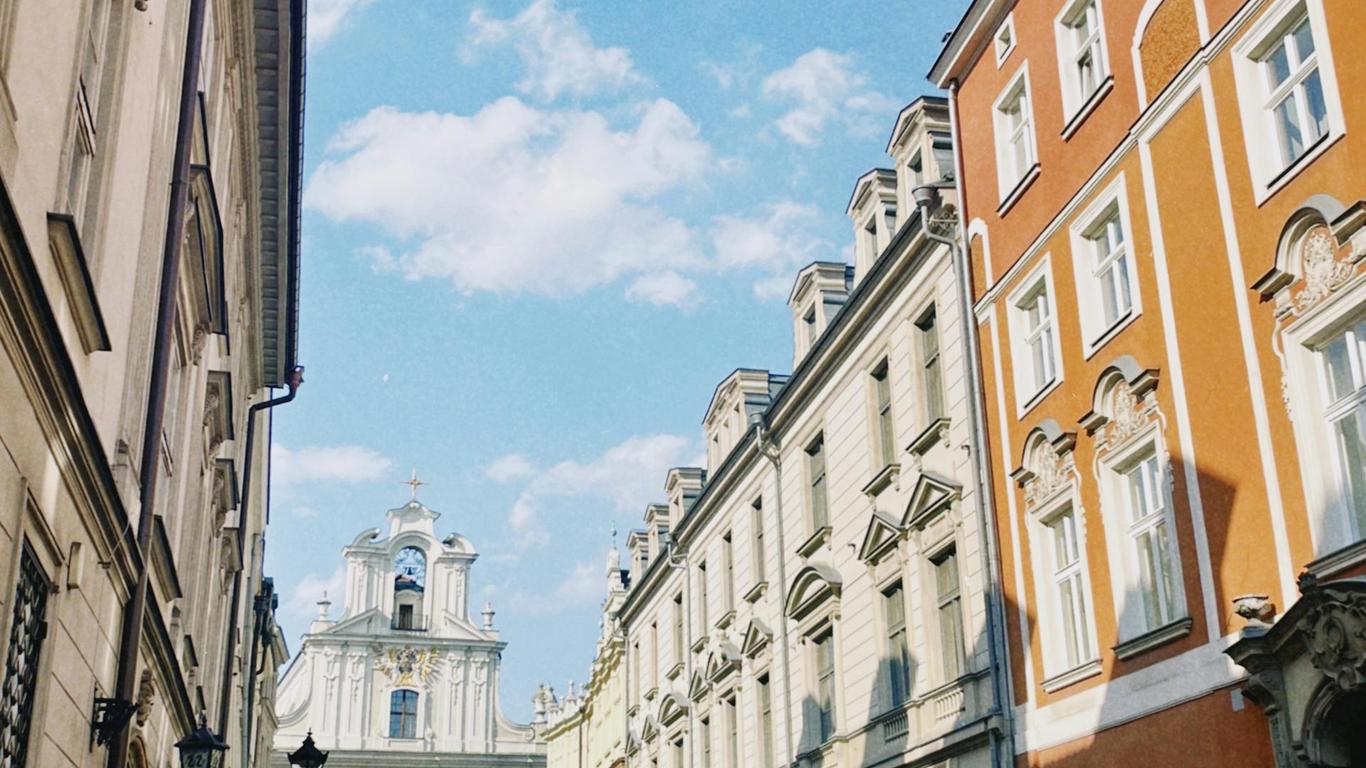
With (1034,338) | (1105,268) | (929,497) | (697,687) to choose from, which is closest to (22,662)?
(1105,268)

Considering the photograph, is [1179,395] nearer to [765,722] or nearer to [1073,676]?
[1073,676]

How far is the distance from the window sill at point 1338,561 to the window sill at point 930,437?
8.19m

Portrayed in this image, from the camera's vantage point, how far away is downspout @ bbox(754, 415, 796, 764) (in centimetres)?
2514

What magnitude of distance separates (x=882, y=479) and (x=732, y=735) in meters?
9.66

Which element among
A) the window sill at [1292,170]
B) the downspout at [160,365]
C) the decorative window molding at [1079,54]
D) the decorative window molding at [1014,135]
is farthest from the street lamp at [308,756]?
the window sill at [1292,170]

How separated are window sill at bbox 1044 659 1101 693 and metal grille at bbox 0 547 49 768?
402 inches

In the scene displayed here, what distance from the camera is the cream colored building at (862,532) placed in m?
18.9

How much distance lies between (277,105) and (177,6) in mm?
7731

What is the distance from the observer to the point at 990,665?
687 inches

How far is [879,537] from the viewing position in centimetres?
2122

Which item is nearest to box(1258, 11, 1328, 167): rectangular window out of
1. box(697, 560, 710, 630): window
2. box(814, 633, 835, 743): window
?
box(814, 633, 835, 743): window

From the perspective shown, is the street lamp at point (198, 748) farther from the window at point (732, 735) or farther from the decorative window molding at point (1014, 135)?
the window at point (732, 735)

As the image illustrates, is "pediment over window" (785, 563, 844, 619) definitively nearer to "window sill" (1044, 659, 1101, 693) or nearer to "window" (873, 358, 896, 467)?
"window" (873, 358, 896, 467)

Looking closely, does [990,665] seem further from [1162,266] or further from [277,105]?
[277,105]
